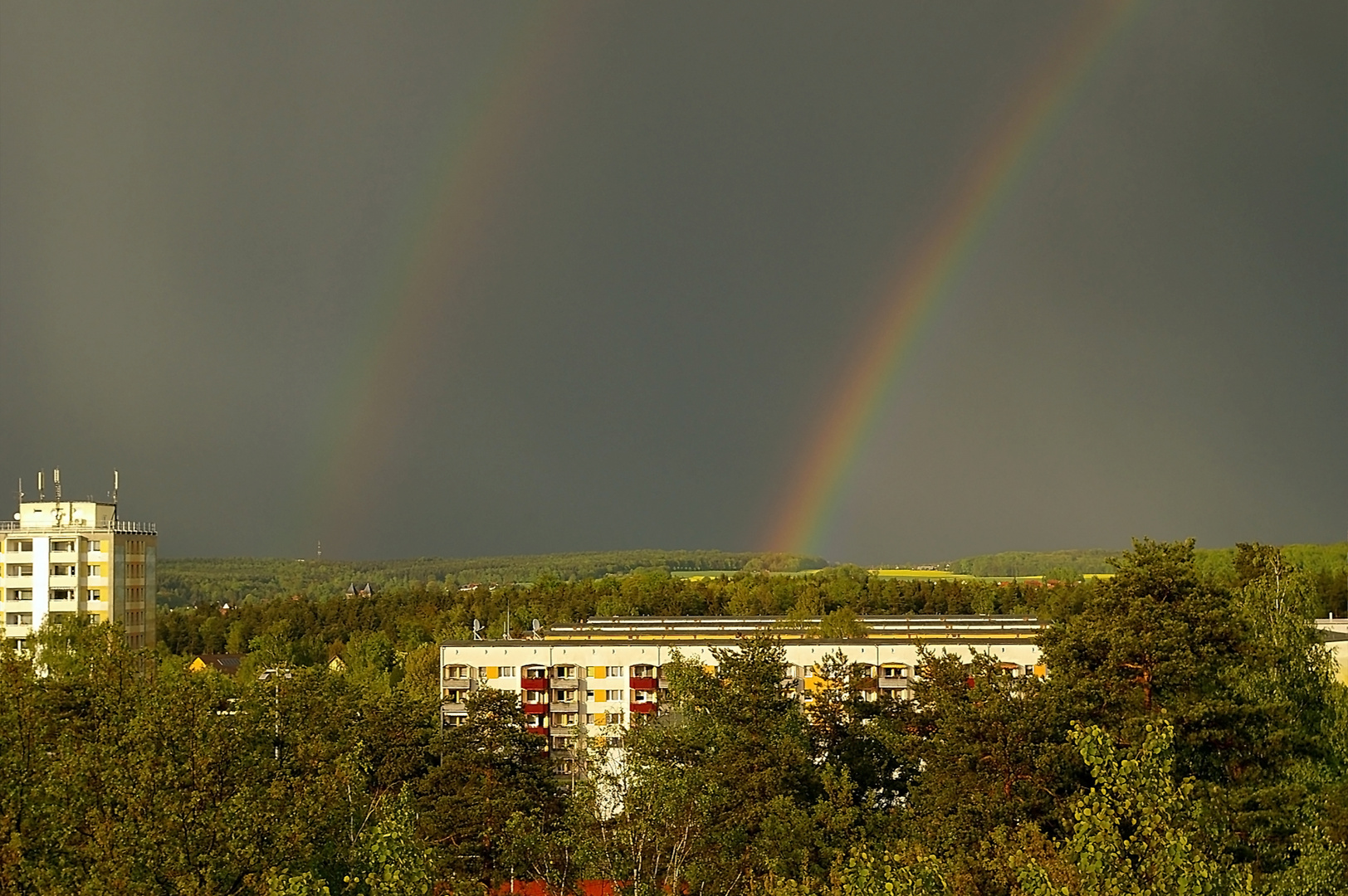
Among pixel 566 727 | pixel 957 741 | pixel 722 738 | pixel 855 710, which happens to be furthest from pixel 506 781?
pixel 566 727

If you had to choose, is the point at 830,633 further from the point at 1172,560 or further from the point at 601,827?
the point at 601,827

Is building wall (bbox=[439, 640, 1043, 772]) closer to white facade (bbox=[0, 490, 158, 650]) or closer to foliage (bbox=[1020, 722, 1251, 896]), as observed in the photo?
white facade (bbox=[0, 490, 158, 650])

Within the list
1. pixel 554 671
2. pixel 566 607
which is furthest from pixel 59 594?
pixel 554 671

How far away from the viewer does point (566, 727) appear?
132 feet

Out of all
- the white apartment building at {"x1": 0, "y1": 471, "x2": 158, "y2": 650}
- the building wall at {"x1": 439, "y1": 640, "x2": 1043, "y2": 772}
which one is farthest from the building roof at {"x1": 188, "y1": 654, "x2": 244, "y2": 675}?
the building wall at {"x1": 439, "y1": 640, "x2": 1043, "y2": 772}

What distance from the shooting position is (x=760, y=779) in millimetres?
19891

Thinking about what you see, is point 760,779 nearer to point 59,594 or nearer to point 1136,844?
point 1136,844

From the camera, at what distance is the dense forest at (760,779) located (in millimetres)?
10852

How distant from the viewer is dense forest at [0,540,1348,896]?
1085cm

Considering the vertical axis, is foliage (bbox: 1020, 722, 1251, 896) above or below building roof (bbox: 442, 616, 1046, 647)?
above

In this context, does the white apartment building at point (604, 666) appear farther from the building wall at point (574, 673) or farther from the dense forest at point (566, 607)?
the dense forest at point (566, 607)

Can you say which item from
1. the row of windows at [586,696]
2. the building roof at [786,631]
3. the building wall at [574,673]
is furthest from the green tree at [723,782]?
the building roof at [786,631]

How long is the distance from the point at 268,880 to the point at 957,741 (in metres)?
12.4

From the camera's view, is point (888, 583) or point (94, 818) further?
point (888, 583)
